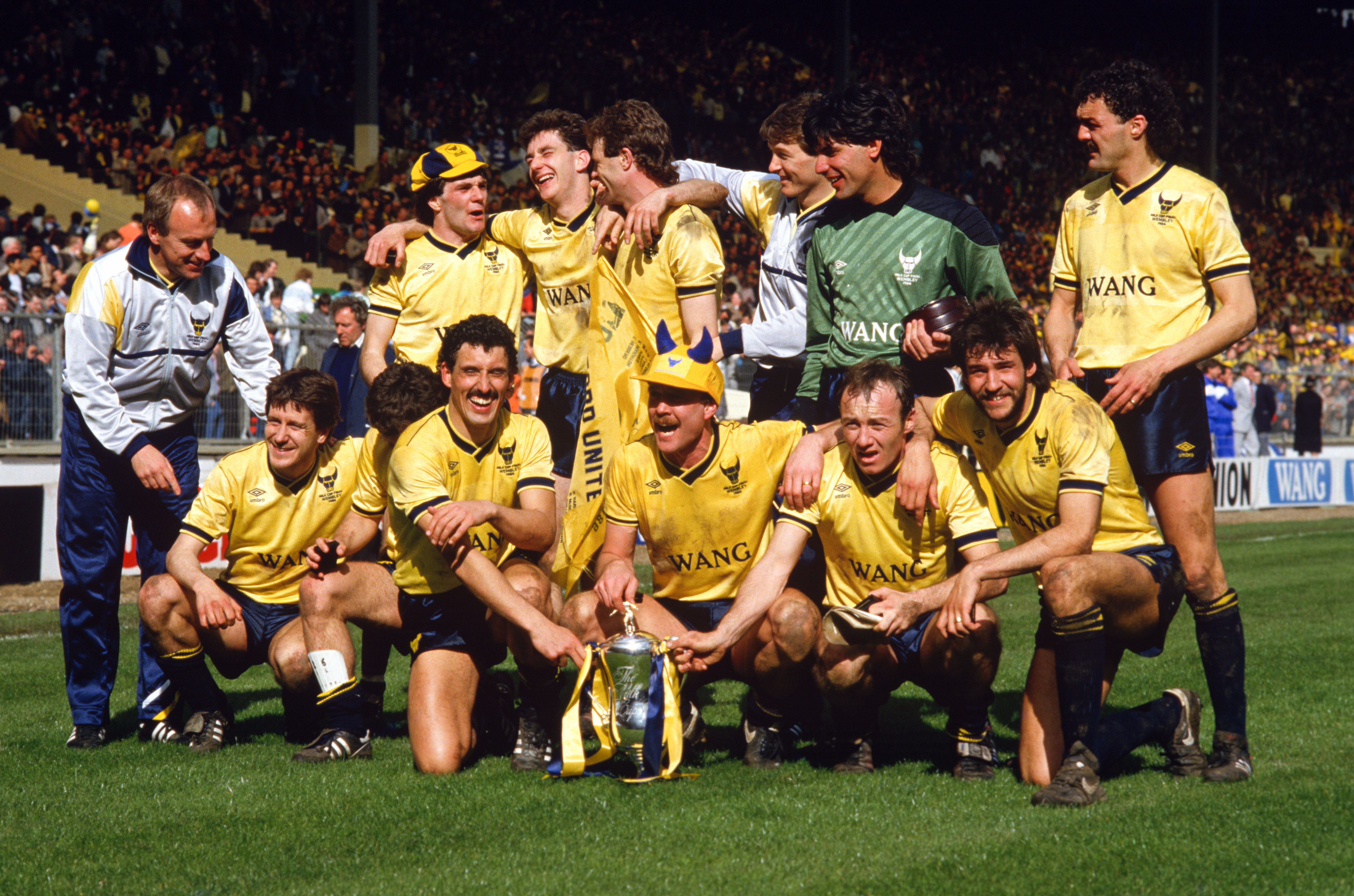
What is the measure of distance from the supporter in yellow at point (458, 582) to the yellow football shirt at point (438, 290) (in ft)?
3.18

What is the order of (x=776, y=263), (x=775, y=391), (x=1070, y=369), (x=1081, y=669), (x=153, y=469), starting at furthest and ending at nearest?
(x=775, y=391) < (x=776, y=263) < (x=153, y=469) < (x=1070, y=369) < (x=1081, y=669)

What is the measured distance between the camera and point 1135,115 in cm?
460

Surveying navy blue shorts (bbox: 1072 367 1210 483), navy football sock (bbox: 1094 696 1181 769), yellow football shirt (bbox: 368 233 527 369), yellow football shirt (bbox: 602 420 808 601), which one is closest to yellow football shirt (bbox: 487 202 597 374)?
yellow football shirt (bbox: 368 233 527 369)

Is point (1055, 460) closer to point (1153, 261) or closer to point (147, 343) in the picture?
point (1153, 261)

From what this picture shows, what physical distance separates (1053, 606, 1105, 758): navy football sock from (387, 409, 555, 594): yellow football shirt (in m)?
2.02

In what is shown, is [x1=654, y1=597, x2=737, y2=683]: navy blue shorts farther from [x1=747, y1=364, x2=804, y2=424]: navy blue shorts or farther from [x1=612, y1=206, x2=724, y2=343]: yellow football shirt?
[x1=612, y1=206, x2=724, y2=343]: yellow football shirt

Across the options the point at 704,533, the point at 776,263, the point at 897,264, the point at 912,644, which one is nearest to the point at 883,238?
the point at 897,264

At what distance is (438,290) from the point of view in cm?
604

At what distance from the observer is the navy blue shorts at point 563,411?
19.5 ft

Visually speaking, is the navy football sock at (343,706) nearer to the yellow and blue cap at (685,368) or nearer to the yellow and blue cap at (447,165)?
the yellow and blue cap at (685,368)

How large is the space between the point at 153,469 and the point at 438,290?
5.10 ft

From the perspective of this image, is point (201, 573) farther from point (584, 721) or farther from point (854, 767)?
point (854, 767)

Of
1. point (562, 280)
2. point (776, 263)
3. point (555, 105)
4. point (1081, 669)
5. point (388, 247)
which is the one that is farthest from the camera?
point (555, 105)

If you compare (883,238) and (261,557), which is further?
(261,557)
